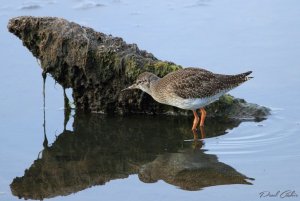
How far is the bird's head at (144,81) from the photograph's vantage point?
38.3ft

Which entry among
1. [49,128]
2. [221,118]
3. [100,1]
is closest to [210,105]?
[221,118]

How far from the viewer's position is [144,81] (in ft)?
38.4

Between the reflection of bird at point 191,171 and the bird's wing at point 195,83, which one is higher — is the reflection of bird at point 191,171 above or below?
below

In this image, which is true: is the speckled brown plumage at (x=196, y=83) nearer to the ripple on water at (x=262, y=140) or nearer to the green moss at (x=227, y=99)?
the green moss at (x=227, y=99)

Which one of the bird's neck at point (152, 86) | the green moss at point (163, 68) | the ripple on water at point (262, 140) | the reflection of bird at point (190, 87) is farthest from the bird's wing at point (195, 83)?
the ripple on water at point (262, 140)

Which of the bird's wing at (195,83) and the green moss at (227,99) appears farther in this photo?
the green moss at (227,99)

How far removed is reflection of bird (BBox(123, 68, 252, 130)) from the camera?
38.2 feet

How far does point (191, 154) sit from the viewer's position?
1073cm

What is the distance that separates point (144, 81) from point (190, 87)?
0.73 metres

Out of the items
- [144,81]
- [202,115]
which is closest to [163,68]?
[144,81]

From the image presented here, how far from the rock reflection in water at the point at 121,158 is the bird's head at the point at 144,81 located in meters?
0.59
